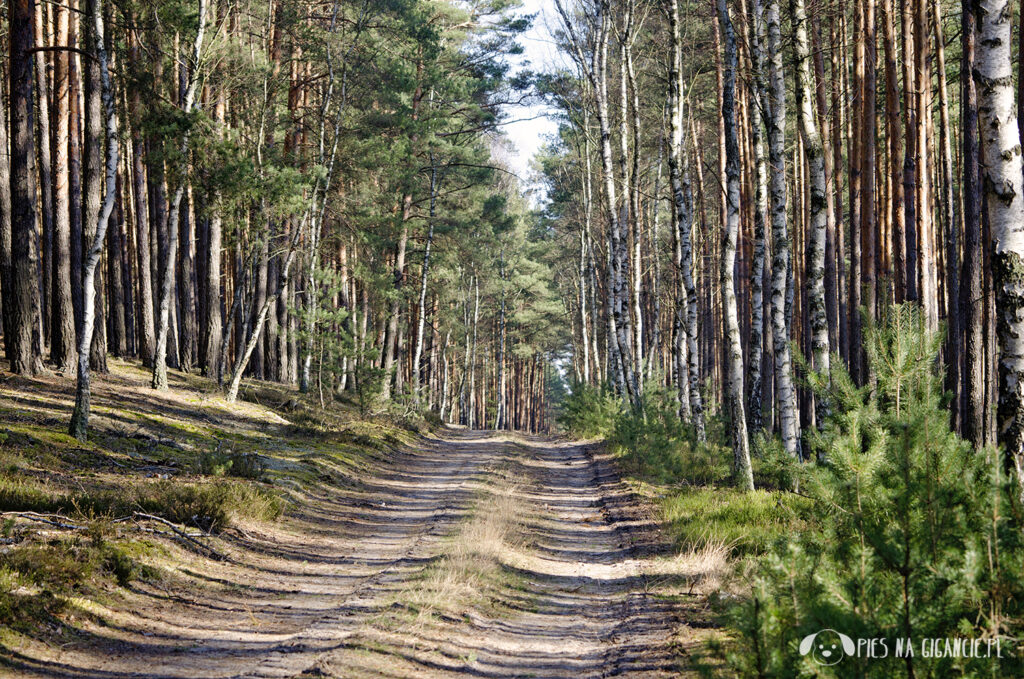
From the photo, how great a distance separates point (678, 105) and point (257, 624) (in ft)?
35.7

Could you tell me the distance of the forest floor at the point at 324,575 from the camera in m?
5.19

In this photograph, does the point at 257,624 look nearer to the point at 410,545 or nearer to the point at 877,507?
the point at 410,545

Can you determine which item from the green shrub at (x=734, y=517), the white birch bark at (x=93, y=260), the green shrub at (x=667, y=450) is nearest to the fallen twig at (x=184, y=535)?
the white birch bark at (x=93, y=260)

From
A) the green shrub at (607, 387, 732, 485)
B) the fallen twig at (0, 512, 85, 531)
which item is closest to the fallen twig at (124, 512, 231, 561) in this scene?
the fallen twig at (0, 512, 85, 531)

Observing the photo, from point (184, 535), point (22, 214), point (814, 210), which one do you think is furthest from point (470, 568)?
point (22, 214)

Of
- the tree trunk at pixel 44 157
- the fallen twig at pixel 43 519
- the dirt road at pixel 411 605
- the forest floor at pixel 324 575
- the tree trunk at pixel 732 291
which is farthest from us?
the tree trunk at pixel 44 157

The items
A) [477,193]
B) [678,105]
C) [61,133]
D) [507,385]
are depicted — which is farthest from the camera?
[507,385]

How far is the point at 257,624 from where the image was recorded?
6020 millimetres

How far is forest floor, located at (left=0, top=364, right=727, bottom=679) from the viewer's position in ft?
17.0

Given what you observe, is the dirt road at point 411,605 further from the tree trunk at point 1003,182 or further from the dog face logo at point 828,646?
the tree trunk at point 1003,182

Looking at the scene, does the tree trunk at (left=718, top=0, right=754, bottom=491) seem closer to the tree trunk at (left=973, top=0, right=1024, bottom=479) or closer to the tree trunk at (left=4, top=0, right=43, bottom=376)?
the tree trunk at (left=973, top=0, right=1024, bottom=479)

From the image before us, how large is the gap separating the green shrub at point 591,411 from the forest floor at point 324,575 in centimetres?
894

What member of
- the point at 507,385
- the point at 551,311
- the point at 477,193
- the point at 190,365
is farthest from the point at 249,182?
the point at 507,385

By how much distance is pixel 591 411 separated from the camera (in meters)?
27.1
